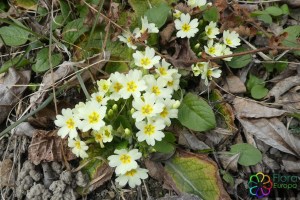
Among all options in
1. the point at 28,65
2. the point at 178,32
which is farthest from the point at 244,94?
the point at 28,65

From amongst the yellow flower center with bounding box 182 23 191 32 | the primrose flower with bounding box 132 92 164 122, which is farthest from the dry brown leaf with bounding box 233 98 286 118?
the primrose flower with bounding box 132 92 164 122

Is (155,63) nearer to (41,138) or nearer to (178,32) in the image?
(178,32)

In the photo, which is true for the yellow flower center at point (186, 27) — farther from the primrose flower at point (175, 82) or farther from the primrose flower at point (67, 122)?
the primrose flower at point (67, 122)

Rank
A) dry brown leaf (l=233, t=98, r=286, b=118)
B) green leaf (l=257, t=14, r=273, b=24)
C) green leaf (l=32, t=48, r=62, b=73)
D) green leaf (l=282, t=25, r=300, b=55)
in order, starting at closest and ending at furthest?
dry brown leaf (l=233, t=98, r=286, b=118)
green leaf (l=32, t=48, r=62, b=73)
green leaf (l=282, t=25, r=300, b=55)
green leaf (l=257, t=14, r=273, b=24)

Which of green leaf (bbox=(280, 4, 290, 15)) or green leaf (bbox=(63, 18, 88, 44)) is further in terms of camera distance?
green leaf (bbox=(280, 4, 290, 15))

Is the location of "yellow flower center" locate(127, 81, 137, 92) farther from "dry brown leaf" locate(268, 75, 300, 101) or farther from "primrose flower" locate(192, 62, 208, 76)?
"dry brown leaf" locate(268, 75, 300, 101)

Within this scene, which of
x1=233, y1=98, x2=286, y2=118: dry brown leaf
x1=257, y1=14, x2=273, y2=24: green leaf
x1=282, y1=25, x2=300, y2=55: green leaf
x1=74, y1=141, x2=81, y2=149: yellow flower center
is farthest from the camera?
x1=257, y1=14, x2=273, y2=24: green leaf
